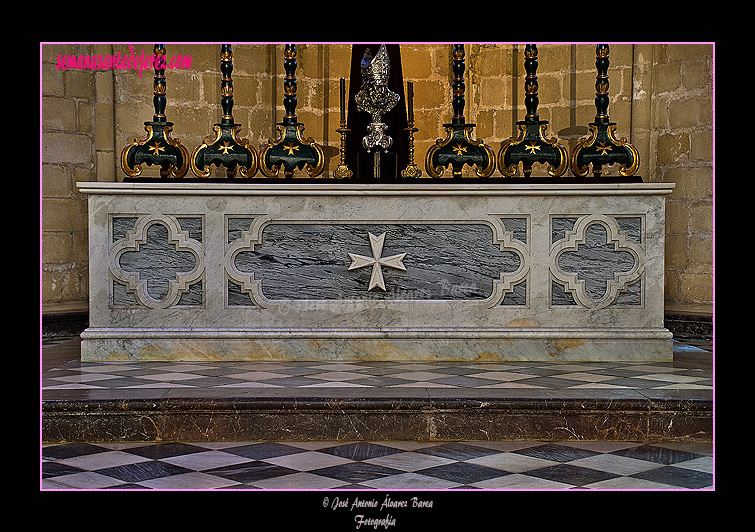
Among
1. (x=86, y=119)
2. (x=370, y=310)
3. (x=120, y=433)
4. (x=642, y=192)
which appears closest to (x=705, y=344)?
(x=642, y=192)

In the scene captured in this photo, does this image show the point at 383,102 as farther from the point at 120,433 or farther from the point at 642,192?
the point at 120,433

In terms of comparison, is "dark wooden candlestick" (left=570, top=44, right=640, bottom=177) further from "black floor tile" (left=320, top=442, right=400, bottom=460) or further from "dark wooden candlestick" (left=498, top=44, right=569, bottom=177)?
"black floor tile" (left=320, top=442, right=400, bottom=460)

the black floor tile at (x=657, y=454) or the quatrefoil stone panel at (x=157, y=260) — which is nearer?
→ the black floor tile at (x=657, y=454)

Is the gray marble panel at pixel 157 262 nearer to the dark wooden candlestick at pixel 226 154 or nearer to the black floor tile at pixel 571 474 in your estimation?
the dark wooden candlestick at pixel 226 154

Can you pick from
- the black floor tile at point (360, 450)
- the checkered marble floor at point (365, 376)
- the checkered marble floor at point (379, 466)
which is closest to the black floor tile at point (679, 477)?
the checkered marble floor at point (379, 466)

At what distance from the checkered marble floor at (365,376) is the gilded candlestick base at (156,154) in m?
1.09

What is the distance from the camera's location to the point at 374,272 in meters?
4.79

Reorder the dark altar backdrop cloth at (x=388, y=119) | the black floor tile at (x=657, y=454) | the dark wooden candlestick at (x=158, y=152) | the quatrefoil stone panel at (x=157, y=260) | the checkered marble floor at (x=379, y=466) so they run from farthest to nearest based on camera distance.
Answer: the dark altar backdrop cloth at (x=388, y=119), the dark wooden candlestick at (x=158, y=152), the quatrefoil stone panel at (x=157, y=260), the black floor tile at (x=657, y=454), the checkered marble floor at (x=379, y=466)

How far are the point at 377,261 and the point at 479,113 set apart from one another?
3856mm

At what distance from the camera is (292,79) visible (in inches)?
201

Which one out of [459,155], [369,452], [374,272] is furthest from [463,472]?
[459,155]

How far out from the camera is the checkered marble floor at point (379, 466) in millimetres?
2883

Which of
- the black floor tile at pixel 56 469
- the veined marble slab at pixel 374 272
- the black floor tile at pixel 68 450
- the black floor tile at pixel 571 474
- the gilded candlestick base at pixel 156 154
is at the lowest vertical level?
the black floor tile at pixel 68 450

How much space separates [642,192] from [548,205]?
1.66 ft
